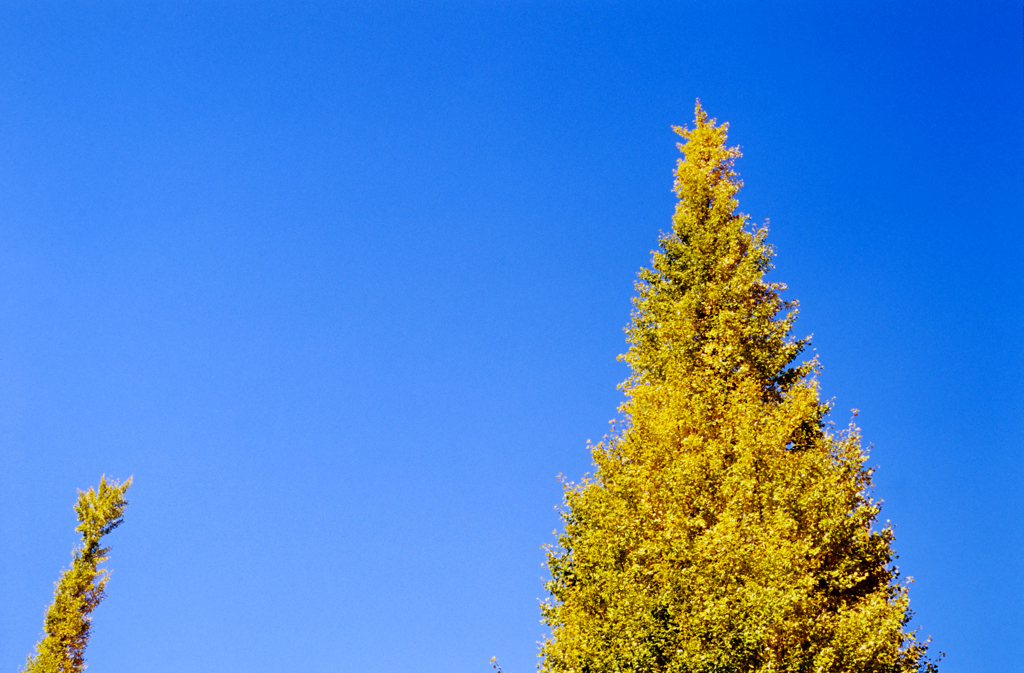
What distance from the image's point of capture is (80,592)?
28.6 metres

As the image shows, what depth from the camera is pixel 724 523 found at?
15203 millimetres

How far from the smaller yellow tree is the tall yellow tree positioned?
21.3 m

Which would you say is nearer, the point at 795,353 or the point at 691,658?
the point at 691,658

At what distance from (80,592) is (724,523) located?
26232mm

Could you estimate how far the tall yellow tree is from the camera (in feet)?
47.1

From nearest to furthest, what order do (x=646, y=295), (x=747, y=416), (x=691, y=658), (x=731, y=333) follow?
1. (x=691, y=658)
2. (x=747, y=416)
3. (x=731, y=333)
4. (x=646, y=295)

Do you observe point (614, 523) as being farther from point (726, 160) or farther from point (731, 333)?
point (726, 160)

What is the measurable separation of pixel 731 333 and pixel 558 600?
7.99 metres

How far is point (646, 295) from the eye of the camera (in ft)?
69.1

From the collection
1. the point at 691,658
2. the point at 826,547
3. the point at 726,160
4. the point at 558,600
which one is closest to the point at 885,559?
the point at 826,547

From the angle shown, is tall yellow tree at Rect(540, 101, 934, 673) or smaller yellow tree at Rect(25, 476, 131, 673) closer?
tall yellow tree at Rect(540, 101, 934, 673)

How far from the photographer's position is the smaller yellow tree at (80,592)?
90.8 ft

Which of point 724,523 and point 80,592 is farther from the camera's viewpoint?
point 80,592

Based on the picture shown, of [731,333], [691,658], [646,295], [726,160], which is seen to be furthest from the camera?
[726,160]
